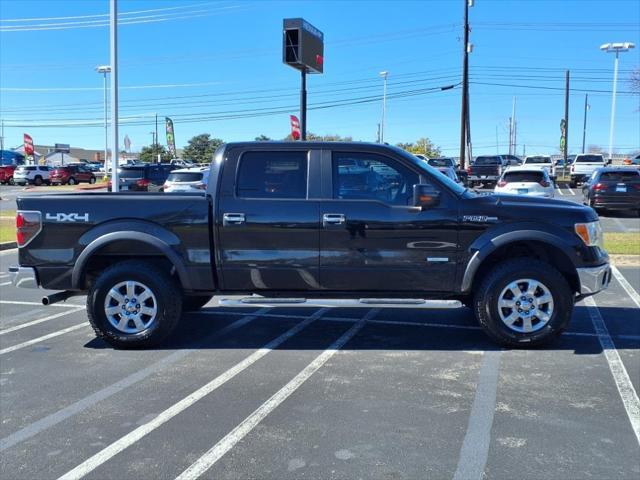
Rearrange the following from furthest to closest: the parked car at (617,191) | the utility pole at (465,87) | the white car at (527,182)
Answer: the utility pole at (465,87) → the parked car at (617,191) → the white car at (527,182)

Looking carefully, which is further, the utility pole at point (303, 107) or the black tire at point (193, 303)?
the utility pole at point (303, 107)

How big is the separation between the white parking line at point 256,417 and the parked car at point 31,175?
45954mm

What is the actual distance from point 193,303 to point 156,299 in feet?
5.07

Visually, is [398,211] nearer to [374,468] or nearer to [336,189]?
[336,189]

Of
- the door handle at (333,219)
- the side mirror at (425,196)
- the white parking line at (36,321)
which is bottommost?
the white parking line at (36,321)

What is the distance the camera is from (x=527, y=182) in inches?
749

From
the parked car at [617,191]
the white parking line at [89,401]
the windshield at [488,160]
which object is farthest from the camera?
the windshield at [488,160]

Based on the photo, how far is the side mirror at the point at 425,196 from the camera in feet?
18.4

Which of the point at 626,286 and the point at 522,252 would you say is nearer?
the point at 522,252

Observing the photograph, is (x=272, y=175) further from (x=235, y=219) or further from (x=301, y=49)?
(x=301, y=49)

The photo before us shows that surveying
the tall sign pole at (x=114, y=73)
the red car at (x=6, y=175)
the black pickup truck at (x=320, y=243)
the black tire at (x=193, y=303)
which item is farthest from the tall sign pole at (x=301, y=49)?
the red car at (x=6, y=175)

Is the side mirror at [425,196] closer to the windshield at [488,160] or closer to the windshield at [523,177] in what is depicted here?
the windshield at [523,177]

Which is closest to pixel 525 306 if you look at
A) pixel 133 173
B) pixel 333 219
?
pixel 333 219

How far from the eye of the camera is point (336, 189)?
586 cm
